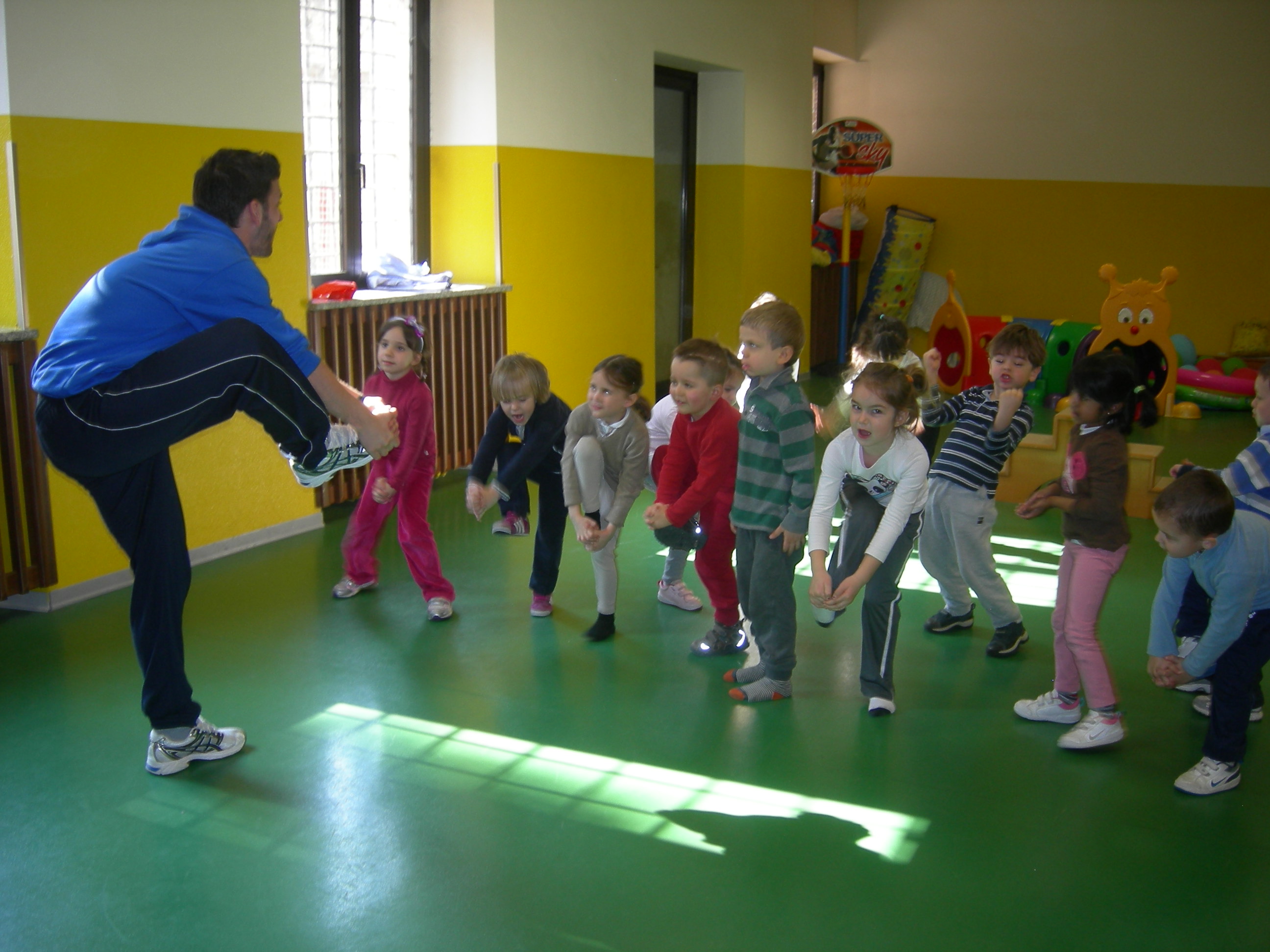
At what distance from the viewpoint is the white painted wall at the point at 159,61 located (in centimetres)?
389

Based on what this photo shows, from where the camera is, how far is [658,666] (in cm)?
368

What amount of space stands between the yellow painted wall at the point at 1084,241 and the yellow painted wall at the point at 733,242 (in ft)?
8.43

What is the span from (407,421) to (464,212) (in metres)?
2.62

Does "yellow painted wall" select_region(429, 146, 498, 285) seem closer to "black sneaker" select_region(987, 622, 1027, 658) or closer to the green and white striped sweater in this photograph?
the green and white striped sweater

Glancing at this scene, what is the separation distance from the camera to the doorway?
8.52 meters

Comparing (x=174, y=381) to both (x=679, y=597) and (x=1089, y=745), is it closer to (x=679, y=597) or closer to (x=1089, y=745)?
(x=679, y=597)

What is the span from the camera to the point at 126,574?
4.43 meters

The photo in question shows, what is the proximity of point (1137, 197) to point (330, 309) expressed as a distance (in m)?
7.97

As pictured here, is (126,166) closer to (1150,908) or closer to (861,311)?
(1150,908)

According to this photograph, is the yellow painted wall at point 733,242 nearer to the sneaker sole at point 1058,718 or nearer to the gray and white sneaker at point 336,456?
the sneaker sole at point 1058,718

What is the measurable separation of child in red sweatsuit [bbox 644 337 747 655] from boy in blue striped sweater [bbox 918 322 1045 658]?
714 millimetres

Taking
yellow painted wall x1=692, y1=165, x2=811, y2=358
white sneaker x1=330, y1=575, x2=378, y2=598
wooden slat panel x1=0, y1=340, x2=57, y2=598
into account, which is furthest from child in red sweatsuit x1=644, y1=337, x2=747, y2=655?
yellow painted wall x1=692, y1=165, x2=811, y2=358

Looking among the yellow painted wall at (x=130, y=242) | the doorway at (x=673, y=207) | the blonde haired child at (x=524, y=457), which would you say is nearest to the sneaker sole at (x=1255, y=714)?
the blonde haired child at (x=524, y=457)

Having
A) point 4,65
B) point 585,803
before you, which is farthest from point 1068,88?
point 585,803
